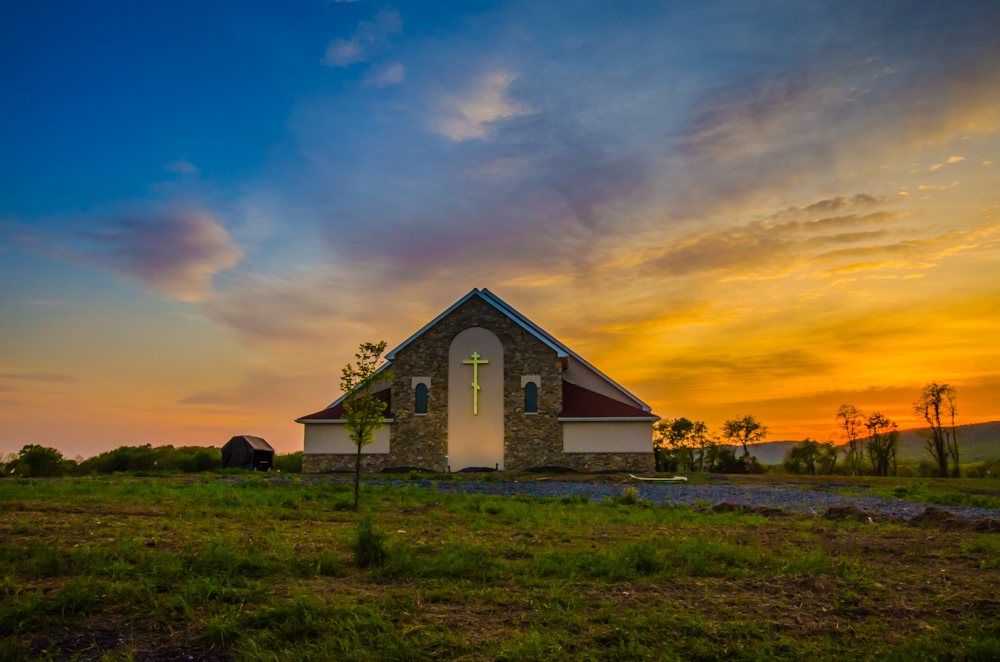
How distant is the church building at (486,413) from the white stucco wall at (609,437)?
47 millimetres

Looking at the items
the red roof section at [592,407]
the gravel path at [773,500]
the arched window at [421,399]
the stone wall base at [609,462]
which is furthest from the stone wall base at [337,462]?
the gravel path at [773,500]

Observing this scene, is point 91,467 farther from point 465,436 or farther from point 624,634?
point 624,634

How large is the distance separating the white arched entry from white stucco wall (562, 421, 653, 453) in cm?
346

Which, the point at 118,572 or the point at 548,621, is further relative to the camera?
the point at 118,572

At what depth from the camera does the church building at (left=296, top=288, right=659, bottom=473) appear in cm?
3003

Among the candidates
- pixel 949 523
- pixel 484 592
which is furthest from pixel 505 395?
pixel 484 592

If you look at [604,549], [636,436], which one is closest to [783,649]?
[604,549]

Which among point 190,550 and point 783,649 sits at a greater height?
point 190,550

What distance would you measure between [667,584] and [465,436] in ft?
81.1

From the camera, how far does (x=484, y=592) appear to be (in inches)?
226

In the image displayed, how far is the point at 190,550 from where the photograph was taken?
683cm

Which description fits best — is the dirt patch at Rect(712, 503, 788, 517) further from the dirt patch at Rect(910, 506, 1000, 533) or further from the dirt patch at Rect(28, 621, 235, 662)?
the dirt patch at Rect(28, 621, 235, 662)

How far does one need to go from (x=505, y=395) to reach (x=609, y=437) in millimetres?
5342

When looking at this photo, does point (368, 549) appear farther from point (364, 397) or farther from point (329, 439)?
point (329, 439)
